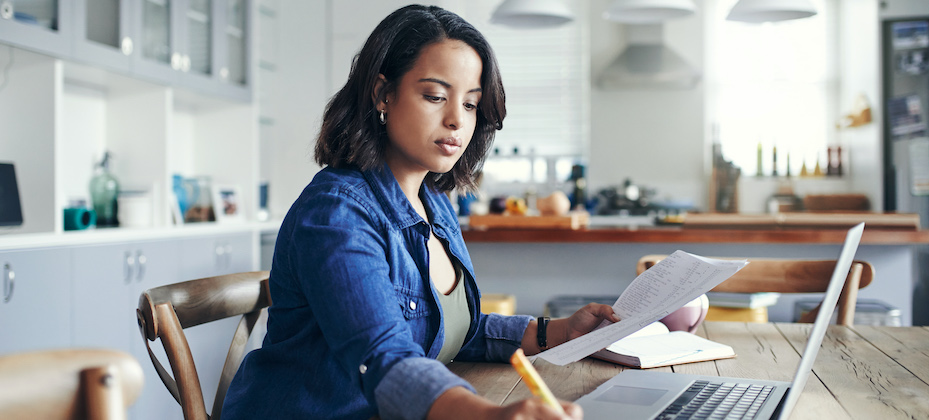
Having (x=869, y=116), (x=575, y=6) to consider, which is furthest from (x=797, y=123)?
(x=575, y=6)

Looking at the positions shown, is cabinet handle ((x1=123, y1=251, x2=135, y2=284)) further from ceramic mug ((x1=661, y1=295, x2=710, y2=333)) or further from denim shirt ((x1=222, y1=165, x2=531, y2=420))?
ceramic mug ((x1=661, y1=295, x2=710, y2=333))

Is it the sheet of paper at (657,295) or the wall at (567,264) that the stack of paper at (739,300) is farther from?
the sheet of paper at (657,295)

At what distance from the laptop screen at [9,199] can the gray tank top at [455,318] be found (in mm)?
1808

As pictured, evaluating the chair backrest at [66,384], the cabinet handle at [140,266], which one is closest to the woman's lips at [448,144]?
the chair backrest at [66,384]

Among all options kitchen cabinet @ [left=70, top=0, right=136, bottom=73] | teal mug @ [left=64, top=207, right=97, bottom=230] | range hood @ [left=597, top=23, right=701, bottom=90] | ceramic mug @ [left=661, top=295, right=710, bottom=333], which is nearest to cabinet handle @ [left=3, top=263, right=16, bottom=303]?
teal mug @ [left=64, top=207, right=97, bottom=230]

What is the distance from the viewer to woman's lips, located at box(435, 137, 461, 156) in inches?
42.1

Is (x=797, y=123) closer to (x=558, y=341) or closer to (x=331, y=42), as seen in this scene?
(x=331, y=42)

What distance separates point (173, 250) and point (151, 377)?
52 cm

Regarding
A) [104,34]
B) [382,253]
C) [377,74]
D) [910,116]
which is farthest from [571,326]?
[910,116]

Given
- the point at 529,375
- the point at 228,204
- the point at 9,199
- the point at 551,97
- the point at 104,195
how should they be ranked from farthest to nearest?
the point at 551,97 → the point at 228,204 → the point at 104,195 → the point at 9,199 → the point at 529,375

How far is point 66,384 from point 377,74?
0.70 metres

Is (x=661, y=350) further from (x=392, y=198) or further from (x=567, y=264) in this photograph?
(x=567, y=264)

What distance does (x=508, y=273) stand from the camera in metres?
2.91

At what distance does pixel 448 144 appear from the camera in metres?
1.08
